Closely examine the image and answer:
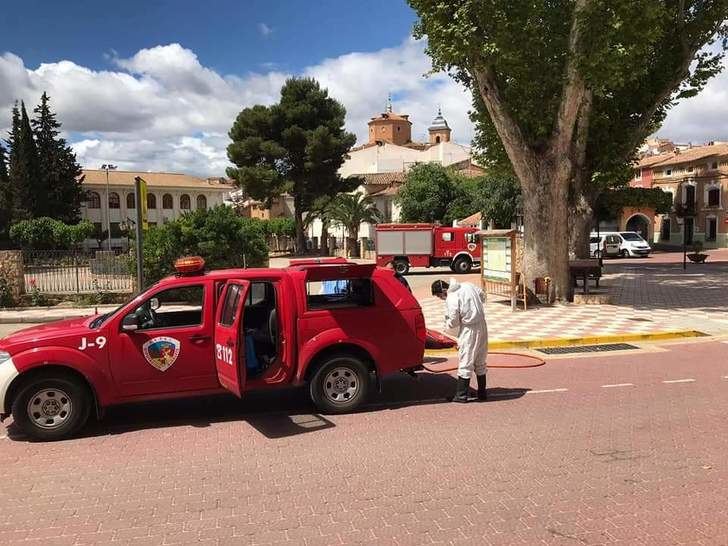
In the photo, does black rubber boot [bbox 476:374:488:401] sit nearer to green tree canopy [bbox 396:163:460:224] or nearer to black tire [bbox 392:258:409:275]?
black tire [bbox 392:258:409:275]

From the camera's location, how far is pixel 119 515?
423 cm

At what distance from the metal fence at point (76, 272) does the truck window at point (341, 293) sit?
547 inches

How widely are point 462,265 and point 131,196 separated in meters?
59.6

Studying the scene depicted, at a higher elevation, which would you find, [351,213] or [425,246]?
[351,213]

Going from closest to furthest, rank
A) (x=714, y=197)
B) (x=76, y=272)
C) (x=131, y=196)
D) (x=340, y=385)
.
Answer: (x=340, y=385)
(x=76, y=272)
(x=714, y=197)
(x=131, y=196)

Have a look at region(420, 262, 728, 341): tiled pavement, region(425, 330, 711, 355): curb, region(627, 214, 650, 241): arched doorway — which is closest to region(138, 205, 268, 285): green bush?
region(420, 262, 728, 341): tiled pavement

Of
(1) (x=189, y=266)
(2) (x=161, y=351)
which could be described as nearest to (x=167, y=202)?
(1) (x=189, y=266)

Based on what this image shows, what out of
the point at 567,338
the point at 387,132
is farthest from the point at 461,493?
the point at 387,132

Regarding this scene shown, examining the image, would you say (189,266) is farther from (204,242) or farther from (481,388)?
(204,242)

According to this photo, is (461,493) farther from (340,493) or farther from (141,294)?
(141,294)

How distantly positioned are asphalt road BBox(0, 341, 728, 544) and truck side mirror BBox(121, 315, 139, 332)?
1034mm

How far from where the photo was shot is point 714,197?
2041 inches

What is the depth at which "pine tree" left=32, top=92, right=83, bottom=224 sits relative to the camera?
5600 centimetres

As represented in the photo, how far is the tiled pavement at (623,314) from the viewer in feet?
39.4
